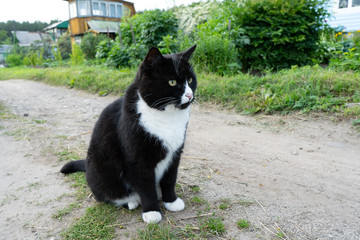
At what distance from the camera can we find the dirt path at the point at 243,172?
1.76 m

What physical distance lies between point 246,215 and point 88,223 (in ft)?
3.42

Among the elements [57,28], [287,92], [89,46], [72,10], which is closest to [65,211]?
[287,92]

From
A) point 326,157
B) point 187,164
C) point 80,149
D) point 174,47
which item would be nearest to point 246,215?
point 187,164

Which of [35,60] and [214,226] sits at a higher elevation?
[35,60]

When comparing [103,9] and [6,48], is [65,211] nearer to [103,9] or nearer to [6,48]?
[103,9]

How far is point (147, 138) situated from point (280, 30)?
4936mm

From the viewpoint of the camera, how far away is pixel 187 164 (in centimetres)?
270

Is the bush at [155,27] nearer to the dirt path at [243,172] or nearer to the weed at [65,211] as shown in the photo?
the dirt path at [243,172]

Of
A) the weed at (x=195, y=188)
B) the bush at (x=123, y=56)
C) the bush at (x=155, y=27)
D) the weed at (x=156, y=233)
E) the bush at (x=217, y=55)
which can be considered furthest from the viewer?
the bush at (x=155, y=27)

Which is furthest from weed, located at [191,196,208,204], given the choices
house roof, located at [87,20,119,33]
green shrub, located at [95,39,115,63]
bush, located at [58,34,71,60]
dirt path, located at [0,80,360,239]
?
bush, located at [58,34,71,60]

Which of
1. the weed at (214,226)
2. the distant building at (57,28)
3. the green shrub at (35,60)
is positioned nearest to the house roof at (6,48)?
the distant building at (57,28)

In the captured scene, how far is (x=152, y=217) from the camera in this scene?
177cm

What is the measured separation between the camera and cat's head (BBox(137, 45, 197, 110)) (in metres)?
1.71

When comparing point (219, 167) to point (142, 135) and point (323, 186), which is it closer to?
point (323, 186)
